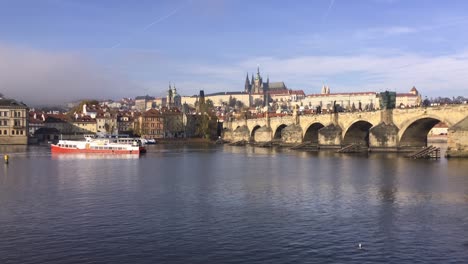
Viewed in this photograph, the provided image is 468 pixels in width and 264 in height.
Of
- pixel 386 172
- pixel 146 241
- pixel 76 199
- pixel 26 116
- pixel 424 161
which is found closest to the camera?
pixel 146 241

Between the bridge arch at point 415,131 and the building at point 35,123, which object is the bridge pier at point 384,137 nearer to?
the bridge arch at point 415,131

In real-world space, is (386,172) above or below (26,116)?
below

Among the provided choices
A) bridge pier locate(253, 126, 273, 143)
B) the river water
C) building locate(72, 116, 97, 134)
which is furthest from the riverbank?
the river water

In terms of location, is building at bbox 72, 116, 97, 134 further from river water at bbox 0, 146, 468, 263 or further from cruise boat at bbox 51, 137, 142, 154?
river water at bbox 0, 146, 468, 263

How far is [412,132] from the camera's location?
221 feet

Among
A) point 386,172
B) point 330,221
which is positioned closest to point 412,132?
point 386,172

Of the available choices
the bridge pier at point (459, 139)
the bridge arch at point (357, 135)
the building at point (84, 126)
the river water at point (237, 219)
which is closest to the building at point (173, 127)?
the building at point (84, 126)

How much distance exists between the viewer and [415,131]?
67375mm

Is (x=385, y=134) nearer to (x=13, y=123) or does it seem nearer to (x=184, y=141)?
(x=184, y=141)

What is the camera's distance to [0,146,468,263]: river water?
742 inches

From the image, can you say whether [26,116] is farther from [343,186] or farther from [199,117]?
[343,186]

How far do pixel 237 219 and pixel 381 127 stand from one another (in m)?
48.3

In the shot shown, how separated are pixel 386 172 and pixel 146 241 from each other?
29.0 meters

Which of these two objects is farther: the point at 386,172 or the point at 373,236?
the point at 386,172
